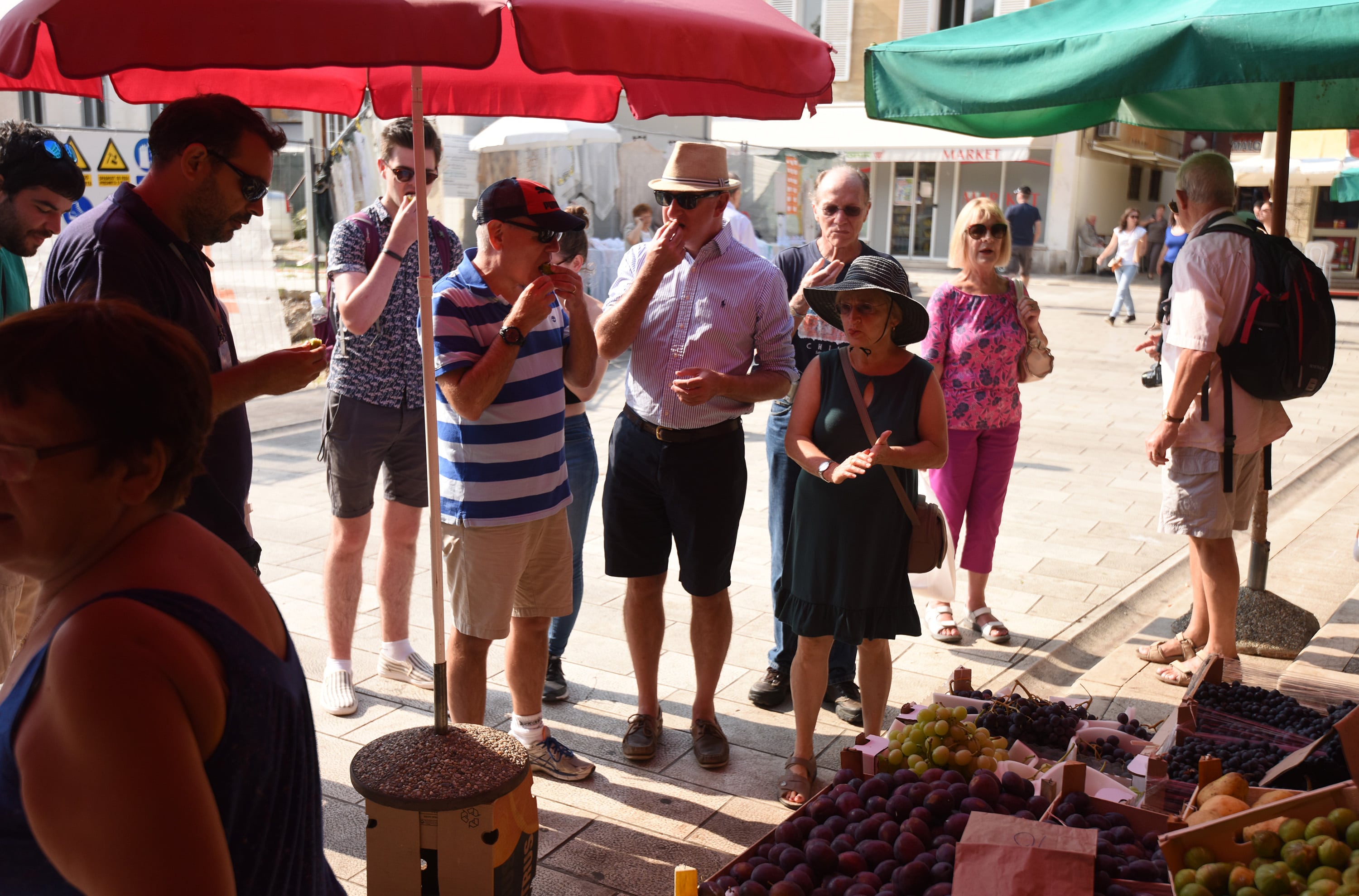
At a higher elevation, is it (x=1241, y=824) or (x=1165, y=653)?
(x=1241, y=824)

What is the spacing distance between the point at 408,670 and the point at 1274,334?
12.1 ft

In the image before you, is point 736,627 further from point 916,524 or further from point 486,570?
point 486,570

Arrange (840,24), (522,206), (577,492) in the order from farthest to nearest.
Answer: (840,24) → (577,492) → (522,206)

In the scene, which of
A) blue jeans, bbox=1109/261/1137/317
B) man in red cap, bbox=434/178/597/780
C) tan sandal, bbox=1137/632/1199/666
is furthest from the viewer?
blue jeans, bbox=1109/261/1137/317

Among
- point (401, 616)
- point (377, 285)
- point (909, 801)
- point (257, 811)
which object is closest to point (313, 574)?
point (401, 616)

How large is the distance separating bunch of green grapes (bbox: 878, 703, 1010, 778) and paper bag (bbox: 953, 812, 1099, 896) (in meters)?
0.62

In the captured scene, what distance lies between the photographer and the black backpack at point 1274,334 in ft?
13.8

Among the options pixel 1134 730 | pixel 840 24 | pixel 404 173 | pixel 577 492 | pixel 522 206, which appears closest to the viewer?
pixel 522 206

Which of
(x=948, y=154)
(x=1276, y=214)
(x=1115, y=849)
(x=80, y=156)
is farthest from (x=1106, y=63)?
(x=948, y=154)

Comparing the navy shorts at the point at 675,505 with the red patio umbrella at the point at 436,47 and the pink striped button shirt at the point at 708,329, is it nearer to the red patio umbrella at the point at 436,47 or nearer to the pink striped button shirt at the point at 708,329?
the pink striped button shirt at the point at 708,329

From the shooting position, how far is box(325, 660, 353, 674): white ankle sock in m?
4.21

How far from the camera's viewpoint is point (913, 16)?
2888 cm

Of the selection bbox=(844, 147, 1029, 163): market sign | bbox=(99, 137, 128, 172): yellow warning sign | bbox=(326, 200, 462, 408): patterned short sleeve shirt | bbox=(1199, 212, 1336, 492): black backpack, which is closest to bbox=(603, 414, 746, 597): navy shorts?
bbox=(326, 200, 462, 408): patterned short sleeve shirt

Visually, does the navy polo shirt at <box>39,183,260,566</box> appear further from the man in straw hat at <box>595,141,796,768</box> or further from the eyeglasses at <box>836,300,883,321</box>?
the eyeglasses at <box>836,300,883,321</box>
